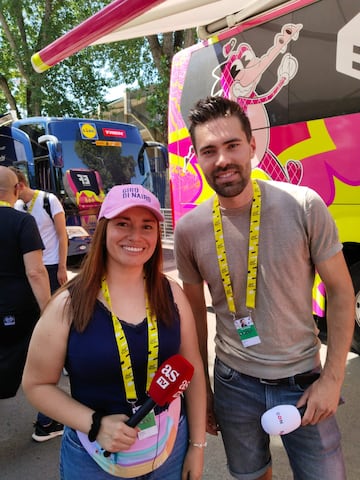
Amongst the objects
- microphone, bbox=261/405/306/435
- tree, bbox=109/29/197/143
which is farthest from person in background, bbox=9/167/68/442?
tree, bbox=109/29/197/143

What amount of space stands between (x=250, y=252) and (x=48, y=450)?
87.4 inches

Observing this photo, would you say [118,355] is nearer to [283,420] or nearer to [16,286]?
[283,420]

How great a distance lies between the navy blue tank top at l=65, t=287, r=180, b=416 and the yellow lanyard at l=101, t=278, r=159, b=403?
0.05 feet

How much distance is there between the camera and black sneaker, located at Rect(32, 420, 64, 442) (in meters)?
2.95

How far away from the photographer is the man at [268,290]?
1.62m

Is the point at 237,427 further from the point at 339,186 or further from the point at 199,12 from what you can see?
the point at 199,12

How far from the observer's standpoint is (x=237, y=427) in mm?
1779

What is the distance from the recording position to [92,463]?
147 cm

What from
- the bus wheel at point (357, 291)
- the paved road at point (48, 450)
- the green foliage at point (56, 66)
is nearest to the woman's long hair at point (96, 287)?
the paved road at point (48, 450)

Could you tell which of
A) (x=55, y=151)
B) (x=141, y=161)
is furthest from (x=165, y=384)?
(x=141, y=161)

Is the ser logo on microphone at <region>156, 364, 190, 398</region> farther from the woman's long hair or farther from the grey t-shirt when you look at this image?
the grey t-shirt

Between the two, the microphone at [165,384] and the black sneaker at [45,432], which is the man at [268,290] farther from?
the black sneaker at [45,432]

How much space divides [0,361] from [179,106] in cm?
349

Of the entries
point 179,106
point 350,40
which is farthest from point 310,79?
point 179,106
